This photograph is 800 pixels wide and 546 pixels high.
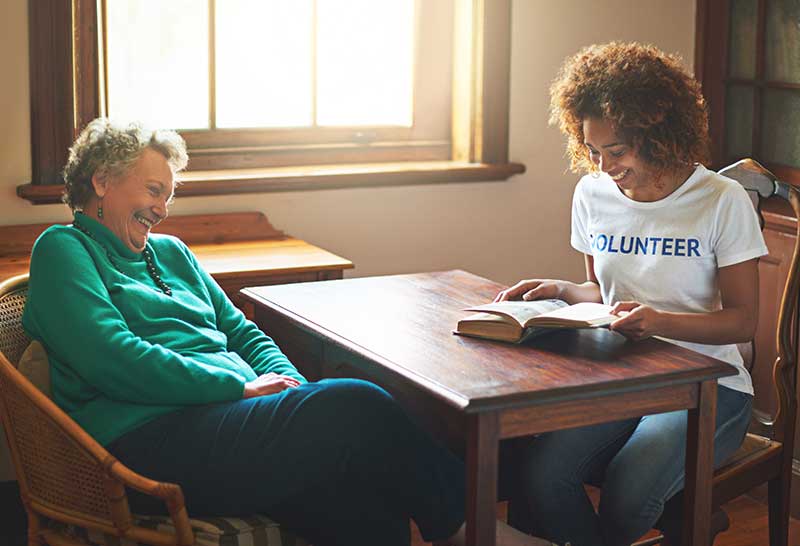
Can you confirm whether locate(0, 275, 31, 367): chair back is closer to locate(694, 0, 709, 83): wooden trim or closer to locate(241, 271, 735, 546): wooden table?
locate(241, 271, 735, 546): wooden table

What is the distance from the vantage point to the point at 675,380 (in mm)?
2055

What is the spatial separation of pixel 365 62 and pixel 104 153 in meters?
1.47

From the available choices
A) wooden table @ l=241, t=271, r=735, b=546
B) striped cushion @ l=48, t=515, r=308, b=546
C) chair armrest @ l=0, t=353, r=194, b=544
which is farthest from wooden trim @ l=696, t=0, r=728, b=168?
chair armrest @ l=0, t=353, r=194, b=544

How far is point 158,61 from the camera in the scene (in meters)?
3.42

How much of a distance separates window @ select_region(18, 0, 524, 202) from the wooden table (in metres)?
0.96

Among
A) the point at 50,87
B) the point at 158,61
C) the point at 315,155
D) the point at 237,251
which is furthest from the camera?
the point at 315,155

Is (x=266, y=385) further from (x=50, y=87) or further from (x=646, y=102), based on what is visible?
(x=50, y=87)

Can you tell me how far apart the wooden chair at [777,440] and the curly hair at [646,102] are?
325 millimetres

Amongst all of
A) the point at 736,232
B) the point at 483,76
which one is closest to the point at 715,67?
the point at 483,76

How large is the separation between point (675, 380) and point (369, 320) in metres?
0.66

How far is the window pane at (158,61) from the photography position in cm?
336

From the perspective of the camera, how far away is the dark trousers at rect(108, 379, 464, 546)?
6.96 ft

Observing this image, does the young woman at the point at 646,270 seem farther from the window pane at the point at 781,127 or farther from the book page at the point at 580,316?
the window pane at the point at 781,127

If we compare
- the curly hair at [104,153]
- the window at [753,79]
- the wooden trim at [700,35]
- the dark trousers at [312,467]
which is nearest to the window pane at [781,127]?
the window at [753,79]
